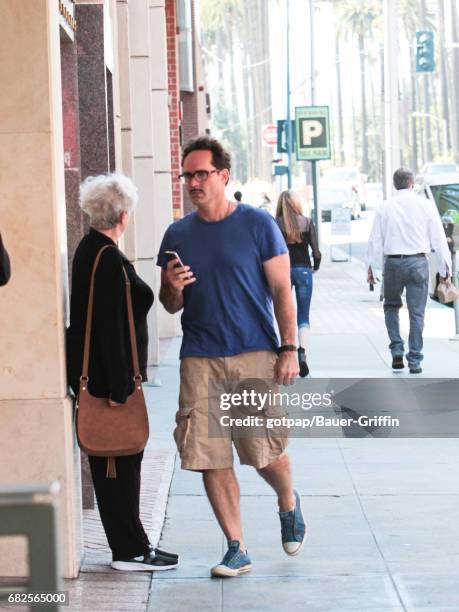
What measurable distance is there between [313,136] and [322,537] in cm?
1877

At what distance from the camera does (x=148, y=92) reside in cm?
1508

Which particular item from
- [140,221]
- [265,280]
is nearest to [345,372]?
[140,221]

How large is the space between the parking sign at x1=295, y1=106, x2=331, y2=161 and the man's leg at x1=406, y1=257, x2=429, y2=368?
36.7 ft

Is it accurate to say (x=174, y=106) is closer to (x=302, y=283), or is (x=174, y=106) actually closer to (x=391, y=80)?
(x=302, y=283)

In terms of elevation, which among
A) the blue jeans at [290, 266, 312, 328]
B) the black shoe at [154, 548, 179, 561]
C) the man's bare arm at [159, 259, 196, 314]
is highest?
the man's bare arm at [159, 259, 196, 314]

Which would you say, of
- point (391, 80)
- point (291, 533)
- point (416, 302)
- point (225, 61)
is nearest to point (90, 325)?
point (291, 533)

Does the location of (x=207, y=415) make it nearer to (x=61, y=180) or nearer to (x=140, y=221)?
(x=61, y=180)

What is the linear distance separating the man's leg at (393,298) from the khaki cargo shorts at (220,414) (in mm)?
7581

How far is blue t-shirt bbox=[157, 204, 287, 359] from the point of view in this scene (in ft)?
19.9

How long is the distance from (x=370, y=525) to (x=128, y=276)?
6.52 ft

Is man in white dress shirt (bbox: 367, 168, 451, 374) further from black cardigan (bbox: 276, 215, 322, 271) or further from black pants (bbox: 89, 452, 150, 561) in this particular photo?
black pants (bbox: 89, 452, 150, 561)

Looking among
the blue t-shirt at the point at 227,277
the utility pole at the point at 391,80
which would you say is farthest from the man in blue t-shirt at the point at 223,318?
the utility pole at the point at 391,80

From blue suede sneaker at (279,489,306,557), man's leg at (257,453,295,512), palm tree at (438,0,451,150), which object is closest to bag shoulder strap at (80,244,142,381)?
man's leg at (257,453,295,512)

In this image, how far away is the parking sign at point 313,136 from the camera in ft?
81.6
